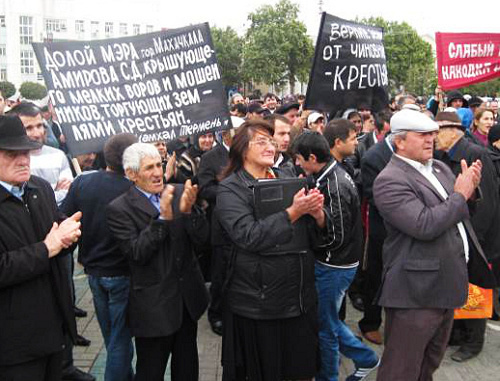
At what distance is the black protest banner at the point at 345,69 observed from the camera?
19.0 ft

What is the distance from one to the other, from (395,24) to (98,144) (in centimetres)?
7424

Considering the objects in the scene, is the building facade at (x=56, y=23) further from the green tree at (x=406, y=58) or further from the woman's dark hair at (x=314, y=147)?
the woman's dark hair at (x=314, y=147)

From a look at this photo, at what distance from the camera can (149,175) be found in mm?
3768

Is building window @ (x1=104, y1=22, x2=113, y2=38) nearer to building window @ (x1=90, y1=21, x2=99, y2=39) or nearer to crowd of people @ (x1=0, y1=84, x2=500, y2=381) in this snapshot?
building window @ (x1=90, y1=21, x2=99, y2=39)

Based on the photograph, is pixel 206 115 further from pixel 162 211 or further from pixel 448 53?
pixel 448 53

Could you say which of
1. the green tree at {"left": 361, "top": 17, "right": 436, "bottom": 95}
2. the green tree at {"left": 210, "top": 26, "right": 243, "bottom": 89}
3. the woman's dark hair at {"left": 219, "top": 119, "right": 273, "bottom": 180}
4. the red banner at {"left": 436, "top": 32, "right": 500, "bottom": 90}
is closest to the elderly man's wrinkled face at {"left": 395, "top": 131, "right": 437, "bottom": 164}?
the woman's dark hair at {"left": 219, "top": 119, "right": 273, "bottom": 180}

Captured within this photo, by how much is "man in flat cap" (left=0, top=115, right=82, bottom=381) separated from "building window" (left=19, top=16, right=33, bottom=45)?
309 ft

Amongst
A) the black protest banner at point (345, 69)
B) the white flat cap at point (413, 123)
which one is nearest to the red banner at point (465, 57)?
the black protest banner at point (345, 69)

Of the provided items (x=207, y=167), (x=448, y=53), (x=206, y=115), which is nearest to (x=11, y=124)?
(x=206, y=115)

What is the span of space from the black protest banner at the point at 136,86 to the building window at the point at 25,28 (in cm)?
9264

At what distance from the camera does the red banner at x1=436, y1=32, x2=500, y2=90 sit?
8.02m

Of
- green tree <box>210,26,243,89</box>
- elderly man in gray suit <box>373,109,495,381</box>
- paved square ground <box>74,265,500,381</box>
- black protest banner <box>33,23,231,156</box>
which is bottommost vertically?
paved square ground <box>74,265,500,381</box>

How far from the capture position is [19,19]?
87.8m

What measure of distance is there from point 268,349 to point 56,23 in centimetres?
9822
